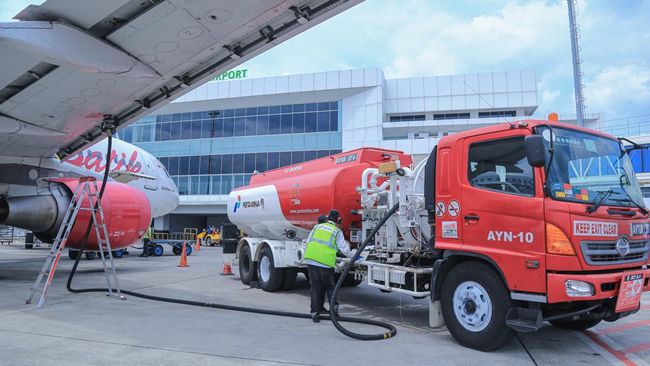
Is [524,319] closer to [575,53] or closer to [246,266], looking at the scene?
[246,266]

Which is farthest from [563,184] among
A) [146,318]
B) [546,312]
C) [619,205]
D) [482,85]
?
[482,85]

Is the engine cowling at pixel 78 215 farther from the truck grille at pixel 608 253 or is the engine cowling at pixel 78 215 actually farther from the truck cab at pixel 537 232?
the truck grille at pixel 608 253

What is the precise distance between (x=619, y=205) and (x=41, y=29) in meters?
7.43

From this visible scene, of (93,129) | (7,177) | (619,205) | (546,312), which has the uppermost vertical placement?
(93,129)

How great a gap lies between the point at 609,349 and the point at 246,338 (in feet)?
15.4

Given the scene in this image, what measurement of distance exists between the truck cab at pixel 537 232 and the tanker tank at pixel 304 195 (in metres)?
3.08

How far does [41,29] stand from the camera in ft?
19.3

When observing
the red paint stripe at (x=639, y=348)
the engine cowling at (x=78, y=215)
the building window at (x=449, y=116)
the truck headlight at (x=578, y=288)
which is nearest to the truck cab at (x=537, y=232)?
the truck headlight at (x=578, y=288)

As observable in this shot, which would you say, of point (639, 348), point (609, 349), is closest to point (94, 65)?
point (609, 349)

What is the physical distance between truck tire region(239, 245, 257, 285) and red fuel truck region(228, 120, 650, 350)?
15.8ft

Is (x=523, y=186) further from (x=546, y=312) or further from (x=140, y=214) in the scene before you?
Answer: (x=140, y=214)

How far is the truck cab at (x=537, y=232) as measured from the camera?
16.9 feet

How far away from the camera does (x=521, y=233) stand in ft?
17.7

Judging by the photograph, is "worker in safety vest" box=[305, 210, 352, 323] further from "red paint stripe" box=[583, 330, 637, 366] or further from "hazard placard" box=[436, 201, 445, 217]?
"red paint stripe" box=[583, 330, 637, 366]
